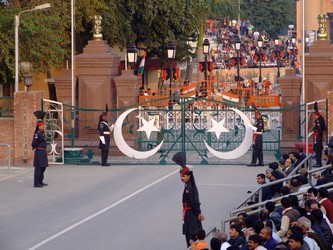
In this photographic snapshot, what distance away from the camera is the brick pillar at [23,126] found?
102 ft

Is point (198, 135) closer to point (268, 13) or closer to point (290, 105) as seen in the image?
point (290, 105)

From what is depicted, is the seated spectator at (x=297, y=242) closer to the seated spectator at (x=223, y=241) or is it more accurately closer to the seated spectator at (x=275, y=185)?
the seated spectator at (x=223, y=241)

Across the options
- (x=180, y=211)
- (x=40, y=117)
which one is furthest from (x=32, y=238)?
(x=40, y=117)

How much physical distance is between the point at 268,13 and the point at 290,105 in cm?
7741

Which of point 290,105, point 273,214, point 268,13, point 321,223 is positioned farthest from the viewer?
point 268,13

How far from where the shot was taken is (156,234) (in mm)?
20516

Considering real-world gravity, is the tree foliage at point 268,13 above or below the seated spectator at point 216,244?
above

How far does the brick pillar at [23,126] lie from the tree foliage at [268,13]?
259ft

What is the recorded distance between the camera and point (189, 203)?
18.2 metres

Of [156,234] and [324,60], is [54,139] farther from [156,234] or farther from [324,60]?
[156,234]

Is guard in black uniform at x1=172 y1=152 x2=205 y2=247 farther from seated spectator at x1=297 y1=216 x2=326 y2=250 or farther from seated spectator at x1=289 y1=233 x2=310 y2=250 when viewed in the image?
seated spectator at x1=289 y1=233 x2=310 y2=250

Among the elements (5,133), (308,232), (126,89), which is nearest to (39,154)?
(5,133)

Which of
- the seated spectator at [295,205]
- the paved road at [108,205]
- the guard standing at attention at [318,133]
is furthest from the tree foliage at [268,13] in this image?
the seated spectator at [295,205]

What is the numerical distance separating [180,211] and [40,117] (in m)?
6.64
